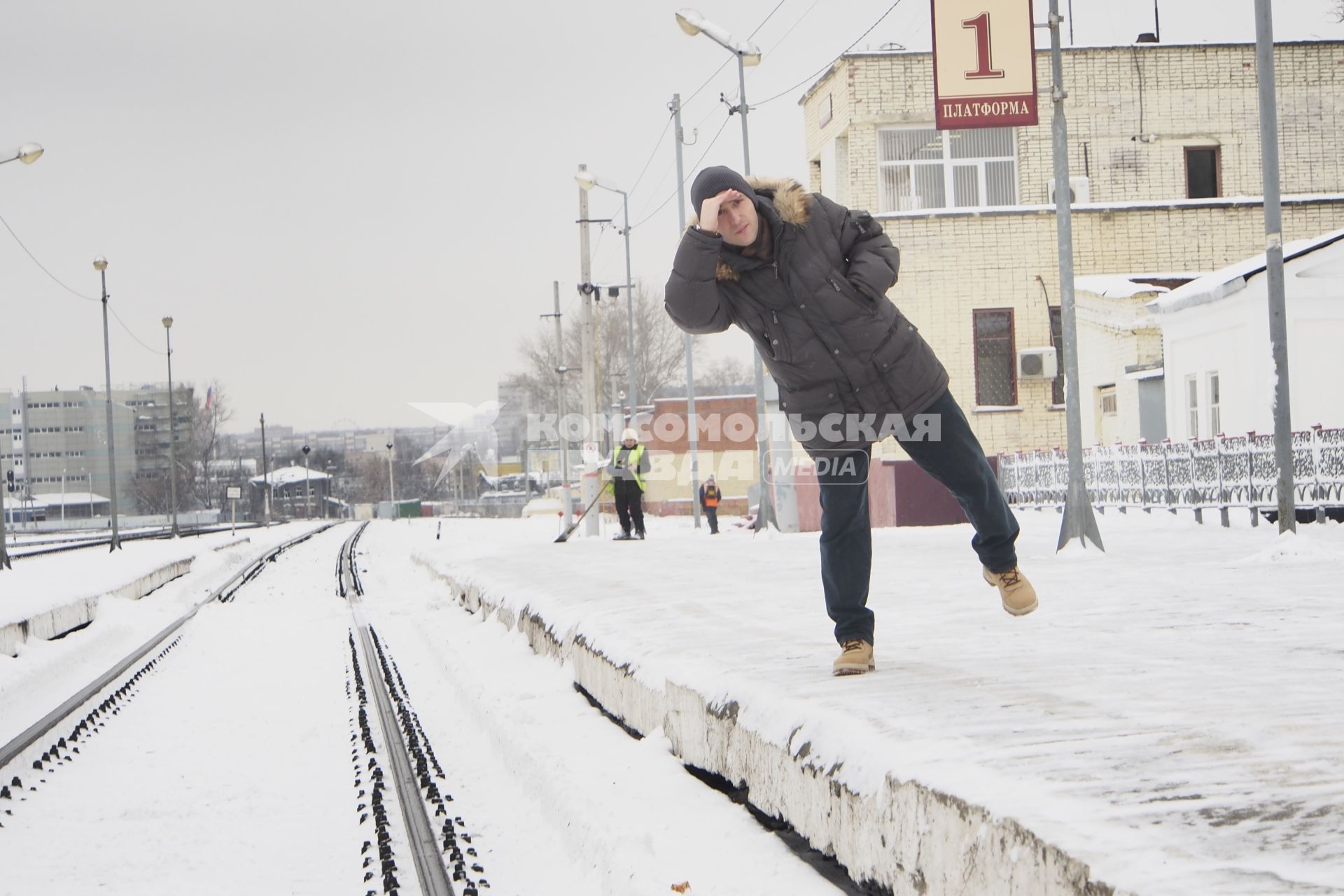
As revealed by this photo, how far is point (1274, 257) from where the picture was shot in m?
11.3

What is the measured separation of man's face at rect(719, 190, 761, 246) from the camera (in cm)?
450

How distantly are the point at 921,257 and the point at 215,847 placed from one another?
2546cm

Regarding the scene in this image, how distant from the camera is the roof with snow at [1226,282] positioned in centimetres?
1911

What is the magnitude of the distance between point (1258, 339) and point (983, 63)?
5523 millimetres

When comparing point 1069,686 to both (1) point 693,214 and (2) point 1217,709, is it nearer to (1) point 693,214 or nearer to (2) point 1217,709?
Result: (2) point 1217,709

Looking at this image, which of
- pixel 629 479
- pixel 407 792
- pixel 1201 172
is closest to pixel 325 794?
pixel 407 792

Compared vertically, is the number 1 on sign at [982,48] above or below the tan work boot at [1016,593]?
above

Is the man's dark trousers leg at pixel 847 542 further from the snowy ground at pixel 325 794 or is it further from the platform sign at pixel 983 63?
the platform sign at pixel 983 63

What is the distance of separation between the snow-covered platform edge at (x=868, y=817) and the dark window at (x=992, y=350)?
2367cm

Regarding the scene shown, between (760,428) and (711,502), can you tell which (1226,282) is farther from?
(711,502)

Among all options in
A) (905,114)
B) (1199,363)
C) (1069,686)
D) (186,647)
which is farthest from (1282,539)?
(905,114)

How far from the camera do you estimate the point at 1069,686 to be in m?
4.34

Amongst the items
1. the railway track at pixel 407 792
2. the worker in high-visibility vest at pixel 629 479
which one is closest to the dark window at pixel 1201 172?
the worker in high-visibility vest at pixel 629 479

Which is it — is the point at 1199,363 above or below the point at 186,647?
above
